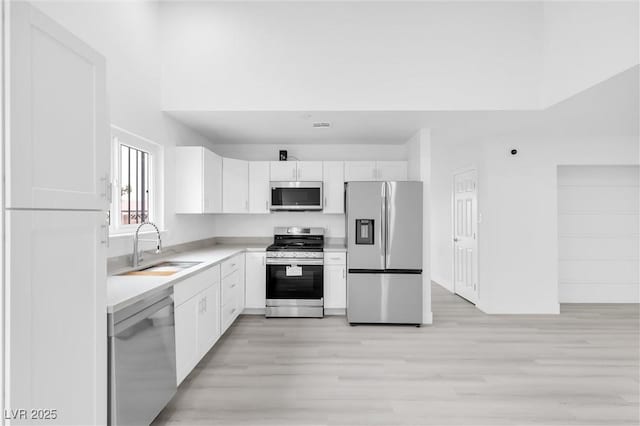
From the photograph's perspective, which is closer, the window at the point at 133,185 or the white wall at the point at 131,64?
the white wall at the point at 131,64

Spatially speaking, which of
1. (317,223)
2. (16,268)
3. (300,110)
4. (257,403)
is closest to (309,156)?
(317,223)

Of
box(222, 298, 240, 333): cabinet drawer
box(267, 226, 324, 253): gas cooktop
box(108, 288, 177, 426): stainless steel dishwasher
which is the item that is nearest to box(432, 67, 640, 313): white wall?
box(267, 226, 324, 253): gas cooktop

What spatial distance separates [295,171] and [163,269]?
7.90 ft

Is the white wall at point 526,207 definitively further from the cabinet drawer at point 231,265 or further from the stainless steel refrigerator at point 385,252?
the cabinet drawer at point 231,265

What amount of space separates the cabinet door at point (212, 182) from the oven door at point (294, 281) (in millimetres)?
970

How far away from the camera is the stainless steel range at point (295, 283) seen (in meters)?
4.44

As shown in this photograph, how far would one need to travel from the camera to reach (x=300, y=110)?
3555 mm

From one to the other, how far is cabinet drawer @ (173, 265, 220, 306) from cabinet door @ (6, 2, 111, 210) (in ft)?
3.50

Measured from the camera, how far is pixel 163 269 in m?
2.93

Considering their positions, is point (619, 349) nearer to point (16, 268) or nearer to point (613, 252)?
point (613, 252)

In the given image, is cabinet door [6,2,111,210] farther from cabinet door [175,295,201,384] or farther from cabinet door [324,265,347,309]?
cabinet door [324,265,347,309]

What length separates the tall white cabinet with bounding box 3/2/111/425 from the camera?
115cm

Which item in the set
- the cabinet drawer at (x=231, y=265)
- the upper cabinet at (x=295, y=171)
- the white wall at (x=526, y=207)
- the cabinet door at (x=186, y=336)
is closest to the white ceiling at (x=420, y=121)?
the white wall at (x=526, y=207)

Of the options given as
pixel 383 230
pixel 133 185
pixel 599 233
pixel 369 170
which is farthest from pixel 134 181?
pixel 599 233
